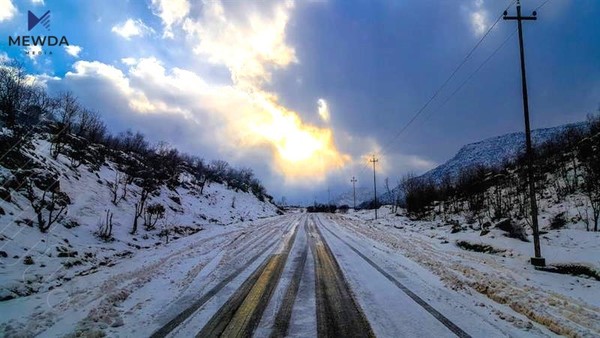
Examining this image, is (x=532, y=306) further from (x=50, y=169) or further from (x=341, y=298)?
(x=50, y=169)

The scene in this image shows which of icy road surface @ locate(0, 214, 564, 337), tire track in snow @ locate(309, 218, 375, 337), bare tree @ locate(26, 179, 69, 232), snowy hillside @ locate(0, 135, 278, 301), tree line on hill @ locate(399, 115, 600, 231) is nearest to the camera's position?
tire track in snow @ locate(309, 218, 375, 337)

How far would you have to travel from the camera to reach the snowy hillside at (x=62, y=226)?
10.6m

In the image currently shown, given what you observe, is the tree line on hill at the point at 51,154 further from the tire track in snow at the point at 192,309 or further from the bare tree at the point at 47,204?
the tire track in snow at the point at 192,309

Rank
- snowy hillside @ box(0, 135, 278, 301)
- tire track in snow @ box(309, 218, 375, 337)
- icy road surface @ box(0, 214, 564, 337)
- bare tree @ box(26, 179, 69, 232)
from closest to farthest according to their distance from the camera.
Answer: tire track in snow @ box(309, 218, 375, 337) < icy road surface @ box(0, 214, 564, 337) < snowy hillside @ box(0, 135, 278, 301) < bare tree @ box(26, 179, 69, 232)

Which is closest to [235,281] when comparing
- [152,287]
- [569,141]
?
[152,287]

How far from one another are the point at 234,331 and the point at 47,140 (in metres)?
27.9

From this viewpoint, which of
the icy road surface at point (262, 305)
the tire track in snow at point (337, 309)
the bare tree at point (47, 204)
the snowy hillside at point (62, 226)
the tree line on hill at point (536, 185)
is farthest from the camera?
the tree line on hill at point (536, 185)

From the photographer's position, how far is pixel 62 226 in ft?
50.4

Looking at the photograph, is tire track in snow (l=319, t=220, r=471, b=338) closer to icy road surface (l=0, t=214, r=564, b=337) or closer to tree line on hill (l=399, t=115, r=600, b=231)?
icy road surface (l=0, t=214, r=564, b=337)

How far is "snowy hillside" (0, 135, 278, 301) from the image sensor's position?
10.6m

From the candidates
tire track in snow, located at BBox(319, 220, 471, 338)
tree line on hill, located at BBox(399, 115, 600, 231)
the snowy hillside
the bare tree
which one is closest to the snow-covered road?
tire track in snow, located at BBox(319, 220, 471, 338)

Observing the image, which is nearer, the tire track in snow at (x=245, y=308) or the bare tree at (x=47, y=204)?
the tire track in snow at (x=245, y=308)

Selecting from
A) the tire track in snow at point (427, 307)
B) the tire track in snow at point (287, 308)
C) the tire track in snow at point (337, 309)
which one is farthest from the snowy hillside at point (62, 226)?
the tire track in snow at point (427, 307)

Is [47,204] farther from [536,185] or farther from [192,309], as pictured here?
[536,185]
